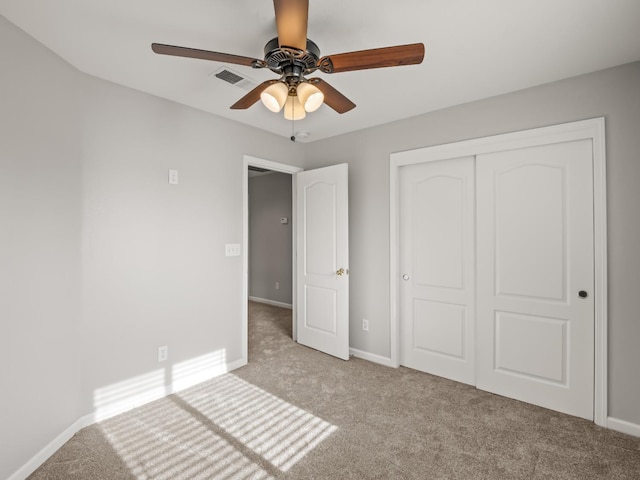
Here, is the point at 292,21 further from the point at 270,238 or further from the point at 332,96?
the point at 270,238

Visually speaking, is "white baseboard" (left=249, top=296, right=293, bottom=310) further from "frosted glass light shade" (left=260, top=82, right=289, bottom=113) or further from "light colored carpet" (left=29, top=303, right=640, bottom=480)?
"frosted glass light shade" (left=260, top=82, right=289, bottom=113)

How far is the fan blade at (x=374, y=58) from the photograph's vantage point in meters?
1.42

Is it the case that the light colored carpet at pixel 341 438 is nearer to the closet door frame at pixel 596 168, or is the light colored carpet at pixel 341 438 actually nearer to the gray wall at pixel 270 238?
the closet door frame at pixel 596 168

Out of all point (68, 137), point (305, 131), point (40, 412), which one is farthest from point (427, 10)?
point (40, 412)

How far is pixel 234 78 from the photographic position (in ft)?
7.63

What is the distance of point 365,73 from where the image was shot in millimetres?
2268

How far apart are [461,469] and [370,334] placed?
166 cm

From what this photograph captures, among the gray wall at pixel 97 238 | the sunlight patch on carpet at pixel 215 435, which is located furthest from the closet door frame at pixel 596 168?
the gray wall at pixel 97 238

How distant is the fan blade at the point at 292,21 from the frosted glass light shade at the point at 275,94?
409 millimetres

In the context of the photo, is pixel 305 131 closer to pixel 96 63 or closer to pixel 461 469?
pixel 96 63

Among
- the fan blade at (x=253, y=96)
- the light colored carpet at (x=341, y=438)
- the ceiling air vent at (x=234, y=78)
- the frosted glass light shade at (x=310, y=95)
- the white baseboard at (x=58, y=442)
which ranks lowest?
the light colored carpet at (x=341, y=438)

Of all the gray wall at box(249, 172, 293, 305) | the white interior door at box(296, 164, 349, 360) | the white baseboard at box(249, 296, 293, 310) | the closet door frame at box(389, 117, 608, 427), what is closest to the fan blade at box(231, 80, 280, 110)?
the white interior door at box(296, 164, 349, 360)

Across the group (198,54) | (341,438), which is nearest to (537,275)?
(341,438)

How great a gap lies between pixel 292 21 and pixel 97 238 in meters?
2.00
